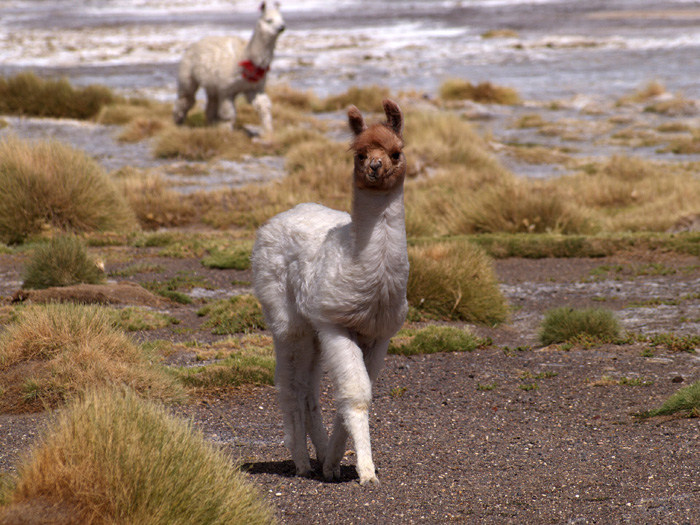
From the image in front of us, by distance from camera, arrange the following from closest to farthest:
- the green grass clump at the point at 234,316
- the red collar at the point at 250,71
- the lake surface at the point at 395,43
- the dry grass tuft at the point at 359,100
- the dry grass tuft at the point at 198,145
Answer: the green grass clump at the point at 234,316, the red collar at the point at 250,71, the dry grass tuft at the point at 198,145, the dry grass tuft at the point at 359,100, the lake surface at the point at 395,43

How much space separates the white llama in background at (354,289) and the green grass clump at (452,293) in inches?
180

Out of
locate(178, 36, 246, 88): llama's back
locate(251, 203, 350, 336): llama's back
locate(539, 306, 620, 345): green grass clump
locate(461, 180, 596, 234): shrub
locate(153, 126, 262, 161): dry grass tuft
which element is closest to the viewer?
locate(251, 203, 350, 336): llama's back

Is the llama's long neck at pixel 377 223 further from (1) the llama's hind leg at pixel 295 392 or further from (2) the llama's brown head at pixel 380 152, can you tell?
(1) the llama's hind leg at pixel 295 392

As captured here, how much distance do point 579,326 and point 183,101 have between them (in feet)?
52.4

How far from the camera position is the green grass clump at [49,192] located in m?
12.4

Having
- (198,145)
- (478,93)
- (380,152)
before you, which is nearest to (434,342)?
(380,152)

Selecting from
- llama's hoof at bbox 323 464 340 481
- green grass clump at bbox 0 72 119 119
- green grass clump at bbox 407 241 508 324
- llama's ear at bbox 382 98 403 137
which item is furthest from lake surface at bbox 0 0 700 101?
llama's ear at bbox 382 98 403 137

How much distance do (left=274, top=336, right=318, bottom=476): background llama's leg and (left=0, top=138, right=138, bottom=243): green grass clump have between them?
8.48 meters

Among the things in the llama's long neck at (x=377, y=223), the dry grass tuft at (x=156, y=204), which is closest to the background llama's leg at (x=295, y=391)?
the llama's long neck at (x=377, y=223)

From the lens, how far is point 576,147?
23891 millimetres

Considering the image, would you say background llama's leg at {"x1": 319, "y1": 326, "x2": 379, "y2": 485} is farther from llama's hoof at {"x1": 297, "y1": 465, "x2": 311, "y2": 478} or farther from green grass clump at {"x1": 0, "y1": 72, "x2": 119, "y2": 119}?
green grass clump at {"x1": 0, "y1": 72, "x2": 119, "y2": 119}

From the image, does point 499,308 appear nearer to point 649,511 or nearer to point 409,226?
point 409,226

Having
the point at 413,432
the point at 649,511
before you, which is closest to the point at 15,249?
the point at 413,432

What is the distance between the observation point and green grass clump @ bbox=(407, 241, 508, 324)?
9.52 meters
